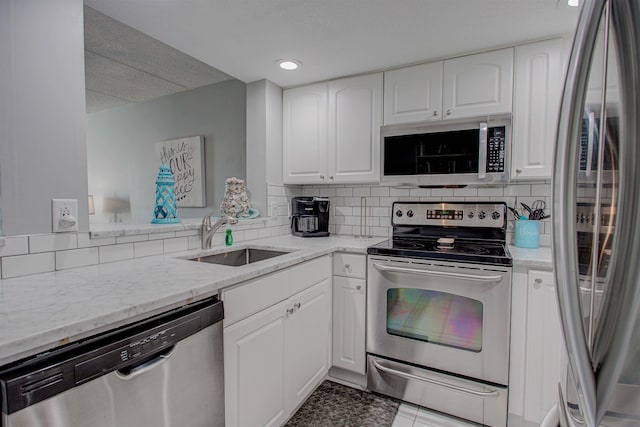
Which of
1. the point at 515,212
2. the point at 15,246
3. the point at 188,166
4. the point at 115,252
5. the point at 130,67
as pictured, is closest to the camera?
the point at 15,246

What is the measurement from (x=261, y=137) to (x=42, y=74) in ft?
4.62

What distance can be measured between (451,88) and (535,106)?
0.49 m

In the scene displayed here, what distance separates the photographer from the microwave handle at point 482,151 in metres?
1.89

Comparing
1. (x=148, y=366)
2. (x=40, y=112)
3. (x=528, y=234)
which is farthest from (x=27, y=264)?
(x=528, y=234)

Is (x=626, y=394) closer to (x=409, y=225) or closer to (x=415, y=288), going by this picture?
(x=415, y=288)

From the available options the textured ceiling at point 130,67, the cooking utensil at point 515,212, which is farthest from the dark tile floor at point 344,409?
Result: the textured ceiling at point 130,67

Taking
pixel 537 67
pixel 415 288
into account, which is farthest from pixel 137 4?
pixel 537 67

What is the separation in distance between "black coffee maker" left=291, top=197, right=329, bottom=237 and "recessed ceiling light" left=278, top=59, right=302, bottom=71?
0.95 metres

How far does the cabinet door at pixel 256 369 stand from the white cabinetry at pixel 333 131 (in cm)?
120

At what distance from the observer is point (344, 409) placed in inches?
72.6

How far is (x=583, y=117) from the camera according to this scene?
54cm

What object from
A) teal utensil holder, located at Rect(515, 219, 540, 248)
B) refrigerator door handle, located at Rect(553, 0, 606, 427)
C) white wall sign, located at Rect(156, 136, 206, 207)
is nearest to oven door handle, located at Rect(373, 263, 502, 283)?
teal utensil holder, located at Rect(515, 219, 540, 248)

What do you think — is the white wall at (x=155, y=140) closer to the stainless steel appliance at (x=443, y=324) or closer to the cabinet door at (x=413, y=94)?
the cabinet door at (x=413, y=94)

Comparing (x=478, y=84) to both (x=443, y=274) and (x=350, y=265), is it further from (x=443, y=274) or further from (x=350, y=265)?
(x=350, y=265)
